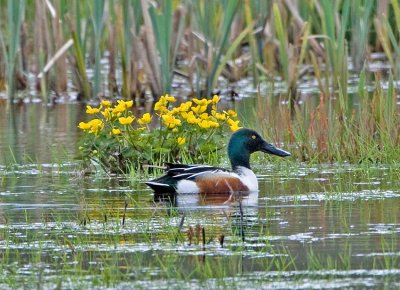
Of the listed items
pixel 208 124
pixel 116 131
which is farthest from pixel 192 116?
pixel 116 131

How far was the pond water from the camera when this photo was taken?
5.80 metres

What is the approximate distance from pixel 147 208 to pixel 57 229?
39.7 inches

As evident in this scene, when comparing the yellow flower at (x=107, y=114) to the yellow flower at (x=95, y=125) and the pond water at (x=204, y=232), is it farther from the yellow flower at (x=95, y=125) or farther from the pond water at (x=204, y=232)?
the pond water at (x=204, y=232)

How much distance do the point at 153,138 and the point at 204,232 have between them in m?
3.84

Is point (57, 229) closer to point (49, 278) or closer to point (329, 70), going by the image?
point (49, 278)

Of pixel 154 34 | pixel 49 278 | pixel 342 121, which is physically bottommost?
pixel 49 278

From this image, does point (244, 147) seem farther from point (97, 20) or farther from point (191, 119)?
point (97, 20)

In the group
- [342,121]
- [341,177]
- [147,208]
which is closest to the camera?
[147,208]

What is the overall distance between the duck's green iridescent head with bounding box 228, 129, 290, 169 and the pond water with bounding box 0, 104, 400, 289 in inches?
9.3

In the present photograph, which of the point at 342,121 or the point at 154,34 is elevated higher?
the point at 154,34

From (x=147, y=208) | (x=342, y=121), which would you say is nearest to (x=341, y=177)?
(x=342, y=121)

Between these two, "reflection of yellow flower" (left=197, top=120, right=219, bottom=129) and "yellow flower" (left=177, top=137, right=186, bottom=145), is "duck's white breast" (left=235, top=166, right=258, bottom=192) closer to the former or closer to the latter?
"reflection of yellow flower" (left=197, top=120, right=219, bottom=129)

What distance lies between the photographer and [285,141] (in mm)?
10953

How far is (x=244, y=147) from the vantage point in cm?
960
